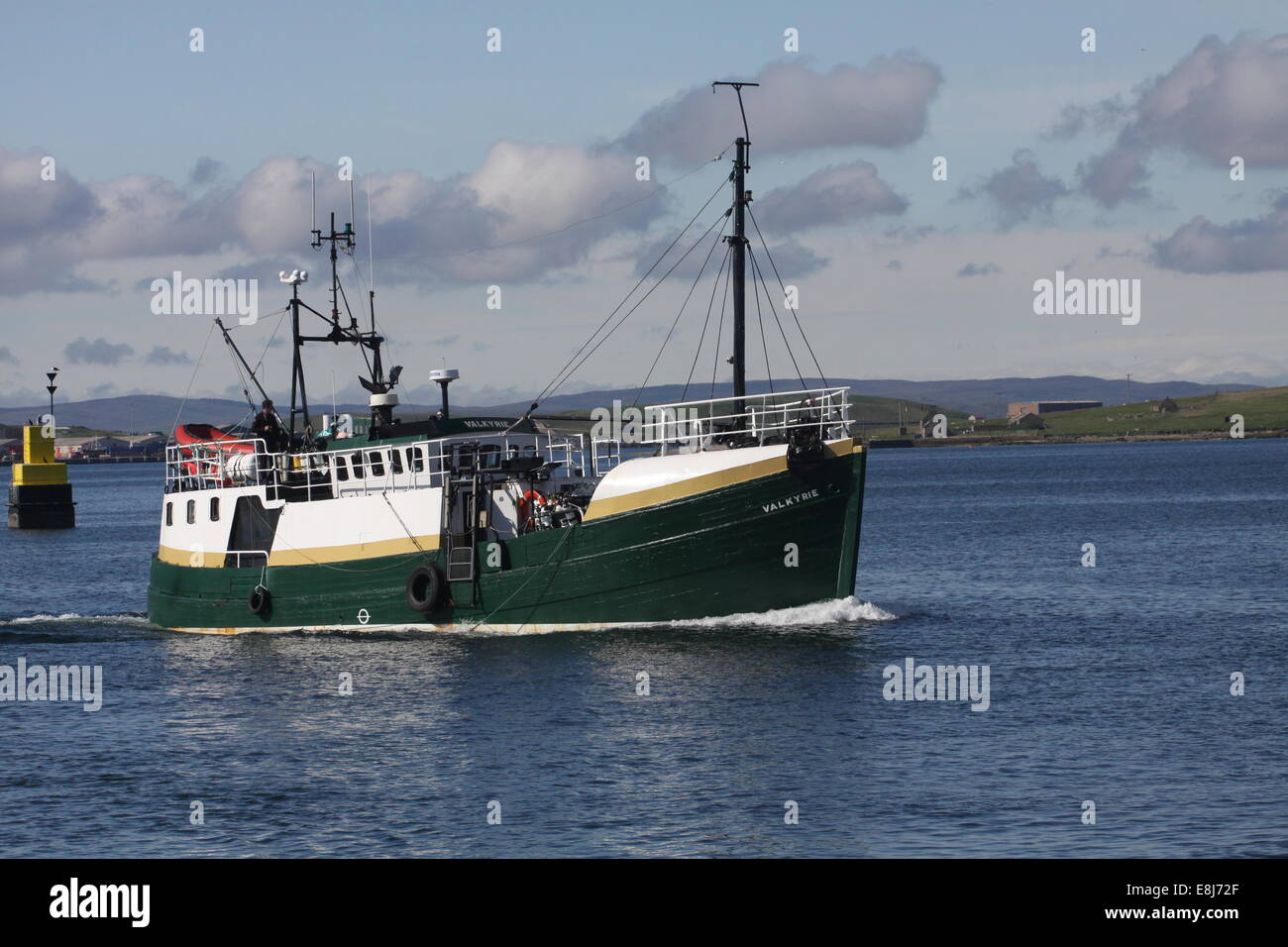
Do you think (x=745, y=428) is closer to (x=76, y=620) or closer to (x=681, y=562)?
(x=681, y=562)

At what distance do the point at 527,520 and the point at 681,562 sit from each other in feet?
14.6

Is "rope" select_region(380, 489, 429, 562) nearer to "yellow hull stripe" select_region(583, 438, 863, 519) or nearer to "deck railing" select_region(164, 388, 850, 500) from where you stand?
"deck railing" select_region(164, 388, 850, 500)

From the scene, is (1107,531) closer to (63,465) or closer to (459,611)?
(459,611)

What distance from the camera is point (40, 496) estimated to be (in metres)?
96.5

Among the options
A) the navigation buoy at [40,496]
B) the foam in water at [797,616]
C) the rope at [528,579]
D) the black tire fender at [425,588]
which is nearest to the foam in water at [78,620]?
the black tire fender at [425,588]

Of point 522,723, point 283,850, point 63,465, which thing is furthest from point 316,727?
point 63,465

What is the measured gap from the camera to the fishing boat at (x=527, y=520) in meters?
35.6

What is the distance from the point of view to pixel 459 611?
38.0m

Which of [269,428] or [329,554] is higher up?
[269,428]

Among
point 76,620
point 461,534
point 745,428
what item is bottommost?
point 76,620

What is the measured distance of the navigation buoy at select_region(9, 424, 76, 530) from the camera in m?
97.0

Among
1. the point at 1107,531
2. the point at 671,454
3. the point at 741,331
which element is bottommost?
the point at 1107,531

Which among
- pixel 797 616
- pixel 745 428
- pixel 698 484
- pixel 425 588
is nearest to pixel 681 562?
pixel 698 484
